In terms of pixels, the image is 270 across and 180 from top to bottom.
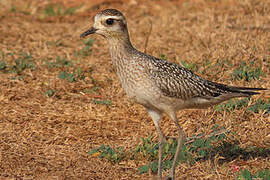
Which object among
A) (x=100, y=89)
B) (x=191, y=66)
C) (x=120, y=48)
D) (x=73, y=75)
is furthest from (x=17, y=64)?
(x=120, y=48)

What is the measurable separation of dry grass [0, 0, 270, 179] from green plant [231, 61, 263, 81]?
0.13 m

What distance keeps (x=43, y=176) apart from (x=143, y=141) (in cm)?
136

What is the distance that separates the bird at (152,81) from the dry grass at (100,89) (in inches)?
27.0

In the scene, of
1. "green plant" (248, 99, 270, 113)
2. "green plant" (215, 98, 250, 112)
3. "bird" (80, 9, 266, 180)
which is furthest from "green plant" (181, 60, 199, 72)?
"bird" (80, 9, 266, 180)

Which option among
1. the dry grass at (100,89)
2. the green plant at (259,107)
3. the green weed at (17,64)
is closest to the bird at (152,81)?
the dry grass at (100,89)

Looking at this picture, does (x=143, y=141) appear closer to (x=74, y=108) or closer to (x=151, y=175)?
(x=151, y=175)

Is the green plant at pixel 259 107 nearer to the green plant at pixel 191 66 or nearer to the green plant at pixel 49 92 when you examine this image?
the green plant at pixel 191 66

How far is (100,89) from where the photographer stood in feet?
26.3

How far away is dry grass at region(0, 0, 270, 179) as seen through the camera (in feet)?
18.7

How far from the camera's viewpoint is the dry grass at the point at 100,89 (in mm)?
5691

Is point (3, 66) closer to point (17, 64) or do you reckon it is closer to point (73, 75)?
point (17, 64)

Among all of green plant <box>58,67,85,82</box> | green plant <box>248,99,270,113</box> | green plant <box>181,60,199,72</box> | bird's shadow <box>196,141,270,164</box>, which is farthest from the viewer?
green plant <box>58,67,85,82</box>

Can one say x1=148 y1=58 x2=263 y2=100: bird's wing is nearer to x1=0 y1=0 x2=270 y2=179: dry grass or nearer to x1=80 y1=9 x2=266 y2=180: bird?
x1=80 y1=9 x2=266 y2=180: bird

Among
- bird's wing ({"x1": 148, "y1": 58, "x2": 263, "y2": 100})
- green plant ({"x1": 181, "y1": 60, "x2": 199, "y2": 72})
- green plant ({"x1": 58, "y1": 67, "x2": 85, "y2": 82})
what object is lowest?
green plant ({"x1": 58, "y1": 67, "x2": 85, "y2": 82})
